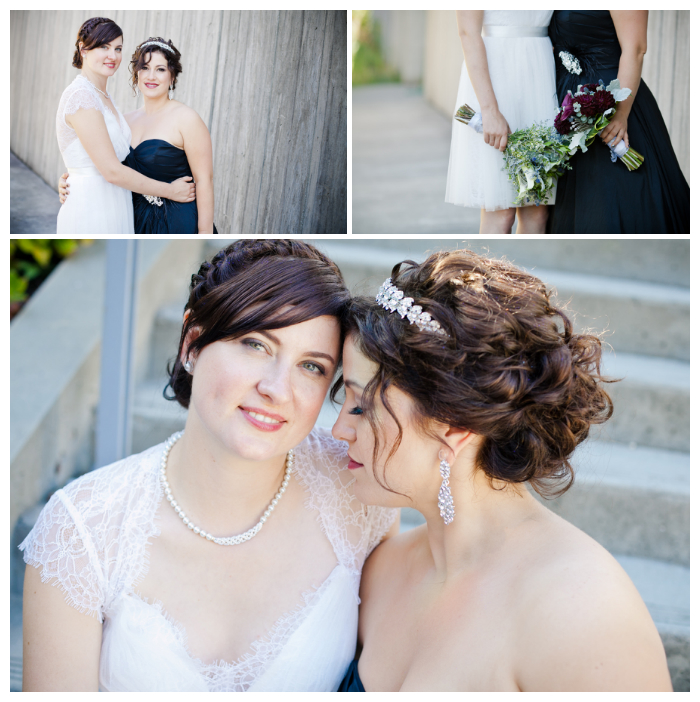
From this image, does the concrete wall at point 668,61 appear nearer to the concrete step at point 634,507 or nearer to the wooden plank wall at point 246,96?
the wooden plank wall at point 246,96

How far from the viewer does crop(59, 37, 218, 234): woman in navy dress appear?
1.75 metres

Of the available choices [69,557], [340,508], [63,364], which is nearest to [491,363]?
[340,508]

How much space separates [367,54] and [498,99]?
139 cm

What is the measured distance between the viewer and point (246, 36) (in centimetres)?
179

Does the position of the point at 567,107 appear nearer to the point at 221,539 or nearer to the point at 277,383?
the point at 277,383

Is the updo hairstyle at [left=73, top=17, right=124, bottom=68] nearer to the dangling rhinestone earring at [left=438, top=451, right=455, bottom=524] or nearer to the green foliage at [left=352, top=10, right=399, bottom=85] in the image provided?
the green foliage at [left=352, top=10, right=399, bottom=85]

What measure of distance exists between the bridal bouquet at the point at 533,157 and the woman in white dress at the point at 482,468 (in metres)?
0.63

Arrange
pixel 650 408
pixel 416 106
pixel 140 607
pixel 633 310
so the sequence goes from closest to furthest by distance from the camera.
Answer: pixel 140 607 < pixel 650 408 < pixel 633 310 < pixel 416 106

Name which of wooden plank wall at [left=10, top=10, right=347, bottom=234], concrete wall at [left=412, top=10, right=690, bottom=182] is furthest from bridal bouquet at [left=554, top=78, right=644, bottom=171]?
wooden plank wall at [left=10, top=10, right=347, bottom=234]

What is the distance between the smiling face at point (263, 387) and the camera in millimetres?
1490

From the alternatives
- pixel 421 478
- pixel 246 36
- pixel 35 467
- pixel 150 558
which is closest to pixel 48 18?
pixel 246 36

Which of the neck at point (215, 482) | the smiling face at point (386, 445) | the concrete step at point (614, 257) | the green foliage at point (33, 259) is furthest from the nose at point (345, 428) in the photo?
the green foliage at point (33, 259)

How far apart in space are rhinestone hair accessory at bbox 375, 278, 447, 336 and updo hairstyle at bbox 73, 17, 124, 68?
1076mm

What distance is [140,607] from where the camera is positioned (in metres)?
1.54
